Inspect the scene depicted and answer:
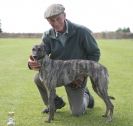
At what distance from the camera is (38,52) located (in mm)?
10156

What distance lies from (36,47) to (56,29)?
79cm

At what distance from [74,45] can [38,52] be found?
113 cm

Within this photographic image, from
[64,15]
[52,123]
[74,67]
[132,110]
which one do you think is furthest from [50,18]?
[132,110]

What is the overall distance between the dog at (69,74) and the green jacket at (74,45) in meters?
0.50

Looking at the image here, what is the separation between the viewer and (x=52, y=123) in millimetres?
10383

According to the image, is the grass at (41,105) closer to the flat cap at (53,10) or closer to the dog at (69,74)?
the dog at (69,74)

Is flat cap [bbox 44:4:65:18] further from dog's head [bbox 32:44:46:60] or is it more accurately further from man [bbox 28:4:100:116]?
dog's head [bbox 32:44:46:60]

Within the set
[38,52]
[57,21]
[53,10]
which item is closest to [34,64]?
[38,52]

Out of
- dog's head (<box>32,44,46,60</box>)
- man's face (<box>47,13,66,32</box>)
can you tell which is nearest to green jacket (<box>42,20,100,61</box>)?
man's face (<box>47,13,66,32</box>)

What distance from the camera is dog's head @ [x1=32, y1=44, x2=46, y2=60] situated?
33.0ft

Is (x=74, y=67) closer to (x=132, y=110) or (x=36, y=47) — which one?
(x=36, y=47)

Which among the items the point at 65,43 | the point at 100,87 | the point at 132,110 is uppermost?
the point at 65,43

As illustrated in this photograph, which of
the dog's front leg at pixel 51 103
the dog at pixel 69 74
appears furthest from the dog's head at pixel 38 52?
the dog's front leg at pixel 51 103

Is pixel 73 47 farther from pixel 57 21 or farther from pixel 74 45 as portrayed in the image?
pixel 57 21
